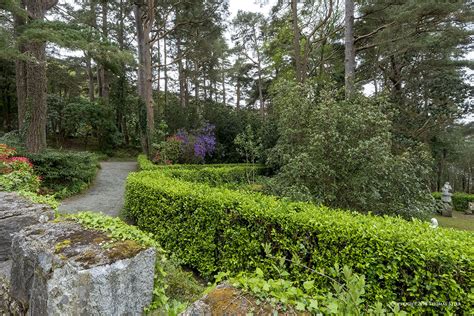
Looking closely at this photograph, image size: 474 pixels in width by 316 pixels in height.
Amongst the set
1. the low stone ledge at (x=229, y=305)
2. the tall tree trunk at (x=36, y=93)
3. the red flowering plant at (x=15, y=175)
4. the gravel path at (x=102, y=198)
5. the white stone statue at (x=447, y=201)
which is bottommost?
the white stone statue at (x=447, y=201)

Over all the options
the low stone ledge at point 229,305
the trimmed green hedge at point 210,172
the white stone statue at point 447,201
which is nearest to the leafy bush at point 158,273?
the low stone ledge at point 229,305

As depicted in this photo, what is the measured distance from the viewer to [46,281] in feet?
5.27

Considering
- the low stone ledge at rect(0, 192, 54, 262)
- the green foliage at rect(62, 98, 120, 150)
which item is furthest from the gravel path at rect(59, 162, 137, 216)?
the green foliage at rect(62, 98, 120, 150)

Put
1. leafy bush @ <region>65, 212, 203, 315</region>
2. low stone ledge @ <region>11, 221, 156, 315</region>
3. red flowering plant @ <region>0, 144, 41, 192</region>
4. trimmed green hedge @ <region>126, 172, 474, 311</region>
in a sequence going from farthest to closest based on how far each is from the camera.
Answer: red flowering plant @ <region>0, 144, 41, 192</region>, trimmed green hedge @ <region>126, 172, 474, 311</region>, leafy bush @ <region>65, 212, 203, 315</region>, low stone ledge @ <region>11, 221, 156, 315</region>

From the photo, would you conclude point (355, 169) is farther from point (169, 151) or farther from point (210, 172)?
point (169, 151)

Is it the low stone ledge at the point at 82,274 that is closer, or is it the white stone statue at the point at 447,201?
the low stone ledge at the point at 82,274

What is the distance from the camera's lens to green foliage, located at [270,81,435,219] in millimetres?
5051

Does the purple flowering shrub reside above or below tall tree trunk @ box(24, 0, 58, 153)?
below

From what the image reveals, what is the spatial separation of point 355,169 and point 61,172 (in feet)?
24.5

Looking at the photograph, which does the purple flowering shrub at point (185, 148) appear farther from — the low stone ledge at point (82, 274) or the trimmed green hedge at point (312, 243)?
the low stone ledge at point (82, 274)

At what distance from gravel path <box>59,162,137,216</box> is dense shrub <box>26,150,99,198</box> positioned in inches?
13.4

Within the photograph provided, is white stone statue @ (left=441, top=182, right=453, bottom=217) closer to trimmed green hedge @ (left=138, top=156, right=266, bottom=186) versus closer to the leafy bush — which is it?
trimmed green hedge @ (left=138, top=156, right=266, bottom=186)

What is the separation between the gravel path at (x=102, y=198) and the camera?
19.6ft

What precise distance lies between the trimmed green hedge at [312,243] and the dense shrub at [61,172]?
171 inches
